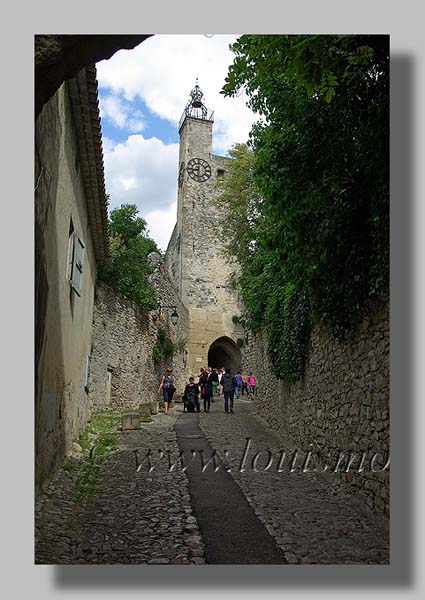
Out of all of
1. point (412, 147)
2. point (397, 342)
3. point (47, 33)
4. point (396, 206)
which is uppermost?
point (47, 33)

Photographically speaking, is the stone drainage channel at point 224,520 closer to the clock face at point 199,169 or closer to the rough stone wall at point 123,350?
the rough stone wall at point 123,350

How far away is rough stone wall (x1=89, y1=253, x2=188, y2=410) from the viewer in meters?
13.5

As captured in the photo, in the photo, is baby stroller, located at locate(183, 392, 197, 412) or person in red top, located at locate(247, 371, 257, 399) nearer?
baby stroller, located at locate(183, 392, 197, 412)

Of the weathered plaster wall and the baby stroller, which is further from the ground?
the weathered plaster wall

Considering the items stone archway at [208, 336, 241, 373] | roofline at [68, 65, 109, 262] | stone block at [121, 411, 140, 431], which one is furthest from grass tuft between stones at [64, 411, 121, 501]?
stone archway at [208, 336, 241, 373]

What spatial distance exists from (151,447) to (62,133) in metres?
4.59

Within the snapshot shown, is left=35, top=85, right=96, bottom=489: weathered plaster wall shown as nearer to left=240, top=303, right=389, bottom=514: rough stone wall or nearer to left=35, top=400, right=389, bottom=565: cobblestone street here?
left=35, top=400, right=389, bottom=565: cobblestone street

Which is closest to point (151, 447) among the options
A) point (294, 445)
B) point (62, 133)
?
point (294, 445)

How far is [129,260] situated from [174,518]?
1039cm

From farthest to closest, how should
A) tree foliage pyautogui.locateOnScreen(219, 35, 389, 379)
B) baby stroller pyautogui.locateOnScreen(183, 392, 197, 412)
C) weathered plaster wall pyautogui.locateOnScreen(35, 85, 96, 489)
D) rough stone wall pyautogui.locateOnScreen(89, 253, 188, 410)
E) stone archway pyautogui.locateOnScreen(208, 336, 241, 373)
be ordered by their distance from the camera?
1. stone archway pyautogui.locateOnScreen(208, 336, 241, 373)
2. baby stroller pyautogui.locateOnScreen(183, 392, 197, 412)
3. rough stone wall pyautogui.locateOnScreen(89, 253, 188, 410)
4. weathered plaster wall pyautogui.locateOnScreen(35, 85, 96, 489)
5. tree foliage pyautogui.locateOnScreen(219, 35, 389, 379)

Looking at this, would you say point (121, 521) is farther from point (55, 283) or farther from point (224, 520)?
point (55, 283)

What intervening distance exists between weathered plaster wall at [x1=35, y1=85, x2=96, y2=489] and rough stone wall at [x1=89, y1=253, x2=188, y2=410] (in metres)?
5.24

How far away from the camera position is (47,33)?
3.28 m

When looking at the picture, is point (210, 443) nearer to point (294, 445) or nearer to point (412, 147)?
point (294, 445)
